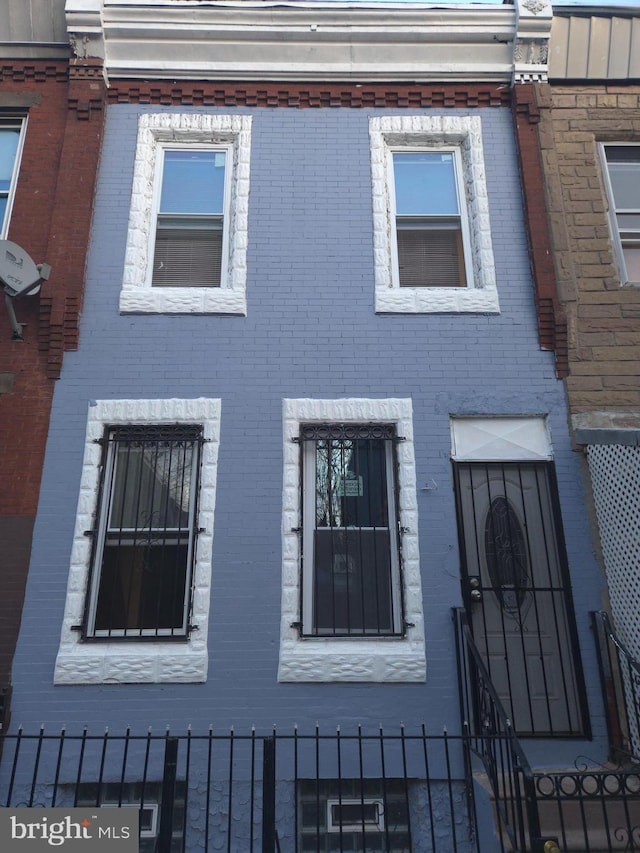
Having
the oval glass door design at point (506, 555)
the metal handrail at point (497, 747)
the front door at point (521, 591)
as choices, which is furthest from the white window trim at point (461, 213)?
the metal handrail at point (497, 747)

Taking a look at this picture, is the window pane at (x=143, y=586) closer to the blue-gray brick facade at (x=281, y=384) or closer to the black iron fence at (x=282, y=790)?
the blue-gray brick facade at (x=281, y=384)

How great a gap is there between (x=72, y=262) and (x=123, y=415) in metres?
1.69

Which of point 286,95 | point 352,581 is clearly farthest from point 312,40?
point 352,581

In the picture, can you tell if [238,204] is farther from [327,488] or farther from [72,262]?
[327,488]

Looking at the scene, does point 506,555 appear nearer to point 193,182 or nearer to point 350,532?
point 350,532

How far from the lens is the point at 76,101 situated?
7.60 metres

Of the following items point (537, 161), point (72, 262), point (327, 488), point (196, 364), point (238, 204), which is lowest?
point (327, 488)

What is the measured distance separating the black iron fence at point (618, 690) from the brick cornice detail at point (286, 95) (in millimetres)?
5583

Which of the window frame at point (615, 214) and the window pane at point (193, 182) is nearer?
the window frame at point (615, 214)

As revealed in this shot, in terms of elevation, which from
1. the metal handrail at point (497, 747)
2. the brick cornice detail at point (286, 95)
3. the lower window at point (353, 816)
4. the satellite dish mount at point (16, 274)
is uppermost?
the brick cornice detail at point (286, 95)

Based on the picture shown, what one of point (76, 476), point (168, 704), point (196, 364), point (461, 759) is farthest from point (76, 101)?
point (461, 759)

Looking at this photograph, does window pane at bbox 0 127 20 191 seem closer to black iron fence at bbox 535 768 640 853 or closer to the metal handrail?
the metal handrail

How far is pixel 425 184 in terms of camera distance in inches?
306

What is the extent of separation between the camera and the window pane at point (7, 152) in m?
7.63
